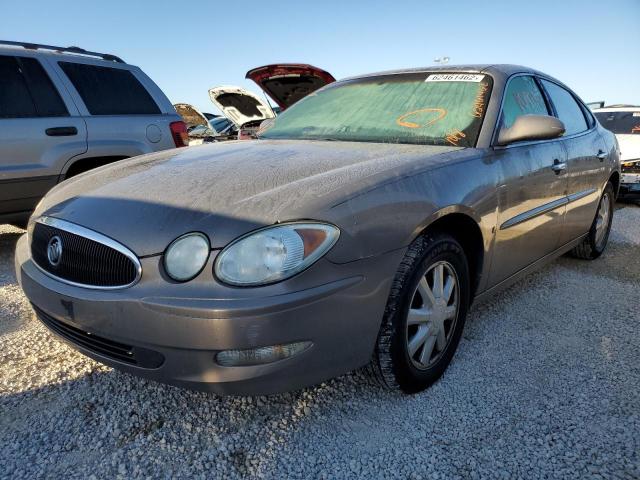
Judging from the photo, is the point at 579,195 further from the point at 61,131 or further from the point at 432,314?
the point at 61,131

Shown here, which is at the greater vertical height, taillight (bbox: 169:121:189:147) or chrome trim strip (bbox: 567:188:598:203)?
taillight (bbox: 169:121:189:147)

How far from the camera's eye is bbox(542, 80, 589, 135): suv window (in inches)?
131

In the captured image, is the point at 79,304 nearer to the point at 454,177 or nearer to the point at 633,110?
the point at 454,177

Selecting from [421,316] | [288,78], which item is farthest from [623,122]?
[421,316]

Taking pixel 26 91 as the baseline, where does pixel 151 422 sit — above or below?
below

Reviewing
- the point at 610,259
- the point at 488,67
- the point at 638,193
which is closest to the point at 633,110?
the point at 638,193

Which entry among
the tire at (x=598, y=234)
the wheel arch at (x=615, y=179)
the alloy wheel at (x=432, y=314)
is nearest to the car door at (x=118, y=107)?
the alloy wheel at (x=432, y=314)

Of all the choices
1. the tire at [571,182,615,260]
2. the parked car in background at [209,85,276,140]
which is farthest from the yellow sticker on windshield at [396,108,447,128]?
the parked car in background at [209,85,276,140]

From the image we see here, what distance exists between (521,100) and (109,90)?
11.8 ft

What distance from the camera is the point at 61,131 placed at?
157 inches

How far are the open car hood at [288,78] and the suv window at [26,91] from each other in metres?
3.56

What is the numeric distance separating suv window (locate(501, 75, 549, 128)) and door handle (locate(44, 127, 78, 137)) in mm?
3415

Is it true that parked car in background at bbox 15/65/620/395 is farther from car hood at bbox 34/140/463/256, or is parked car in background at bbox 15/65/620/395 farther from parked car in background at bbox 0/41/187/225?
parked car in background at bbox 0/41/187/225

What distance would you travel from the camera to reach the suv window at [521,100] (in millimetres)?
2643
